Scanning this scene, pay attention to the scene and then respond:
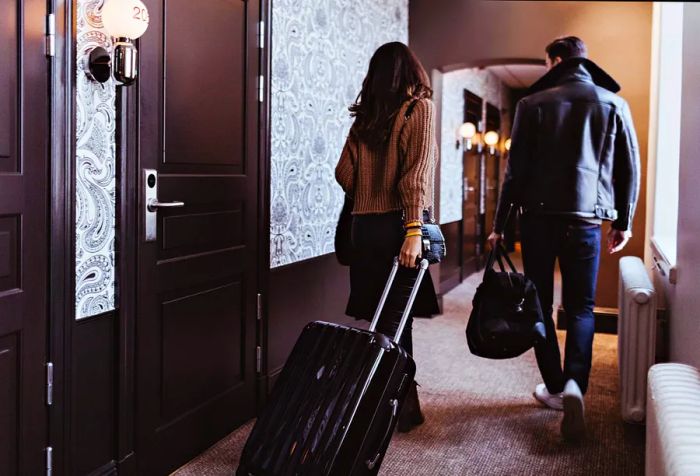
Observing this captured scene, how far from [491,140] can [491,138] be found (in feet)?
0.11

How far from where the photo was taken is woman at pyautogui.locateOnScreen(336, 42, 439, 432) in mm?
2367

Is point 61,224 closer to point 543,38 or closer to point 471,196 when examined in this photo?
point 543,38

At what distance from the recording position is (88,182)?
186 centimetres

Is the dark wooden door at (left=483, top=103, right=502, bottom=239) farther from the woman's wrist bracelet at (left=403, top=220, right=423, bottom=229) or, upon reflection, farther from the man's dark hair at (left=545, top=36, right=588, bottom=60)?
the woman's wrist bracelet at (left=403, top=220, right=423, bottom=229)

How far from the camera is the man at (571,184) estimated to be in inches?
105

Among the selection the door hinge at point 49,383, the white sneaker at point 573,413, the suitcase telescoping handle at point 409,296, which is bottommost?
the white sneaker at point 573,413

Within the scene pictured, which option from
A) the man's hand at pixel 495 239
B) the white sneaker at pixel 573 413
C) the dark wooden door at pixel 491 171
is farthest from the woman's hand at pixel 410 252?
the dark wooden door at pixel 491 171

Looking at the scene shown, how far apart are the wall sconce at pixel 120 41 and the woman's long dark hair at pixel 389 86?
82 centimetres

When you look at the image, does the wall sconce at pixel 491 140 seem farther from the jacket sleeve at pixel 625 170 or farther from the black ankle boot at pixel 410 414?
the black ankle boot at pixel 410 414

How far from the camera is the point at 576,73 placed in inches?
108

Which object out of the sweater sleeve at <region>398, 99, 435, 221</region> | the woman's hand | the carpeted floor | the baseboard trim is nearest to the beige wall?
the baseboard trim

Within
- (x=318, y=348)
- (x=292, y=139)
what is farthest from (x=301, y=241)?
(x=318, y=348)

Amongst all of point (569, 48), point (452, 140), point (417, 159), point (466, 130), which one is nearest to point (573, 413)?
point (417, 159)

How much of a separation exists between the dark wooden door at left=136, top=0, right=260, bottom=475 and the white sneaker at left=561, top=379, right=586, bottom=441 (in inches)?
47.2
